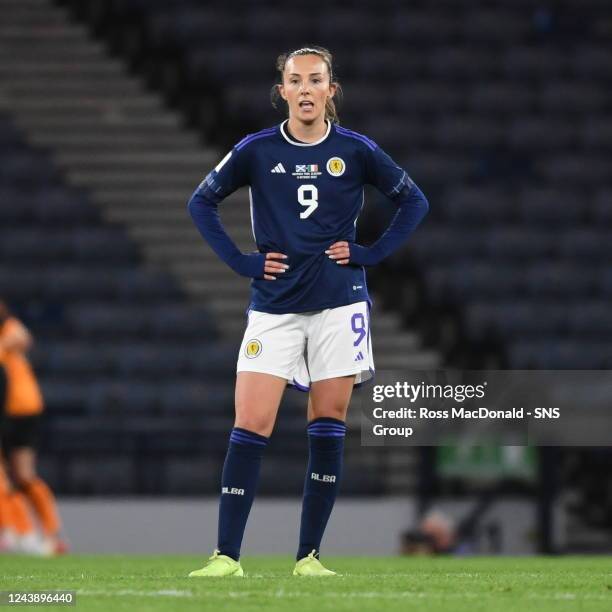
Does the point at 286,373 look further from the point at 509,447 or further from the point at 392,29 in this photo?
the point at 392,29

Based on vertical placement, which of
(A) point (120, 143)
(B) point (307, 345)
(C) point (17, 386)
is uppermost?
(A) point (120, 143)

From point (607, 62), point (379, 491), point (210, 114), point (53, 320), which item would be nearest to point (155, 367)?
point (53, 320)

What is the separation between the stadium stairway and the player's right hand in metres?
7.44

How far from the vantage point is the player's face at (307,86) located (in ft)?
16.4

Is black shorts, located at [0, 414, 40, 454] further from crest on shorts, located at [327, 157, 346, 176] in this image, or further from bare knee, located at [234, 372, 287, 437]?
crest on shorts, located at [327, 157, 346, 176]

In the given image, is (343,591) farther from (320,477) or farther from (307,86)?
(307,86)

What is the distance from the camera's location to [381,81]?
44.7 feet

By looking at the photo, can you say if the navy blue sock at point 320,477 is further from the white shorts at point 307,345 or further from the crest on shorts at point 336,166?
the crest on shorts at point 336,166

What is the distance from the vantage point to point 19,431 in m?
9.37

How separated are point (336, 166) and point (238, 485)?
39.8 inches

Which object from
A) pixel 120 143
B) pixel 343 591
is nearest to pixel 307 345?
pixel 343 591

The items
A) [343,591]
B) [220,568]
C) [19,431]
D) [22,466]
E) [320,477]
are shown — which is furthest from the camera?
[19,431]

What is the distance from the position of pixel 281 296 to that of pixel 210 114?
9205 millimetres

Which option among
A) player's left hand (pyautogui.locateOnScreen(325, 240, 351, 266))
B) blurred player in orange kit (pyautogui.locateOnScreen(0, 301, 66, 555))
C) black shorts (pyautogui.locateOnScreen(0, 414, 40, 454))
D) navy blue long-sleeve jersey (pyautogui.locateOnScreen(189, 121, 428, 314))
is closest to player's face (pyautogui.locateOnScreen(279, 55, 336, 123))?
navy blue long-sleeve jersey (pyautogui.locateOnScreen(189, 121, 428, 314))
